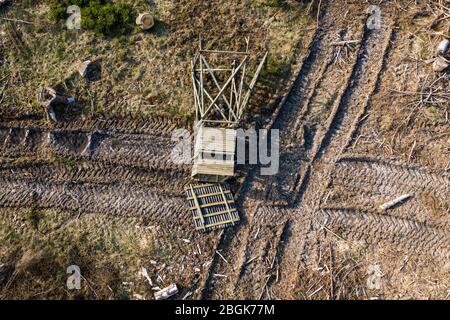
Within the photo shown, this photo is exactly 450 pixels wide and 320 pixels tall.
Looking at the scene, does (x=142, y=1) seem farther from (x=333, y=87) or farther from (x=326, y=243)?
(x=326, y=243)

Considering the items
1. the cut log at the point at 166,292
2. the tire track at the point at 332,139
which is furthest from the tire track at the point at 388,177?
the cut log at the point at 166,292

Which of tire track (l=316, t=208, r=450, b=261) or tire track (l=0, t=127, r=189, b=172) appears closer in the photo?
tire track (l=0, t=127, r=189, b=172)

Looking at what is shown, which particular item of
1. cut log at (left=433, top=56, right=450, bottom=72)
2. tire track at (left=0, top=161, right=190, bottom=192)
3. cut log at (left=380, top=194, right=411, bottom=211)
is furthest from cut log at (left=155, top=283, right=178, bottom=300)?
cut log at (left=433, top=56, right=450, bottom=72)

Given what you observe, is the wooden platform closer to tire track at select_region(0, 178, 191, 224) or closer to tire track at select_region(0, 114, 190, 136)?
tire track at select_region(0, 178, 191, 224)

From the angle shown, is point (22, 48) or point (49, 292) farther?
point (22, 48)

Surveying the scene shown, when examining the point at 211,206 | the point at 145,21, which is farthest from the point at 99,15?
the point at 211,206

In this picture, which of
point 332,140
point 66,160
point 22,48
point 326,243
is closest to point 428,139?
point 332,140

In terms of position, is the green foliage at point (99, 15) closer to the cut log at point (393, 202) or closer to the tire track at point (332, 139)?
the tire track at point (332, 139)
